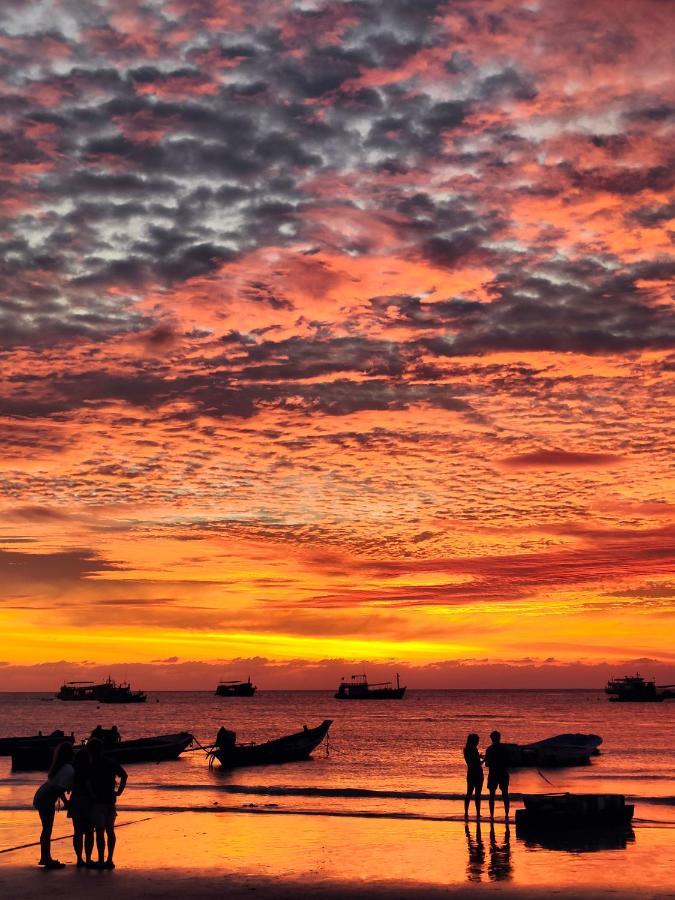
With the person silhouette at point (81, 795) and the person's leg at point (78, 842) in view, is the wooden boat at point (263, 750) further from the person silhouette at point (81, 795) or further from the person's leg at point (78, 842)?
the person silhouette at point (81, 795)

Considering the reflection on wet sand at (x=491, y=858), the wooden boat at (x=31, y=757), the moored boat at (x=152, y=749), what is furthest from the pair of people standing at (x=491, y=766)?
the moored boat at (x=152, y=749)

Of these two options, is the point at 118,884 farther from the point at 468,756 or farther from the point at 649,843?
the point at 649,843

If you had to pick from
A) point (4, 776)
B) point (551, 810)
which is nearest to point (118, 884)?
point (551, 810)

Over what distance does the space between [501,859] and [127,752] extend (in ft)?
145

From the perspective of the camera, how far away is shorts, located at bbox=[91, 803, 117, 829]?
1753 centimetres

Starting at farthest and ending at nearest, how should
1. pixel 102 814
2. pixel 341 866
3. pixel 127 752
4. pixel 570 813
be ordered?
pixel 127 752, pixel 570 813, pixel 341 866, pixel 102 814

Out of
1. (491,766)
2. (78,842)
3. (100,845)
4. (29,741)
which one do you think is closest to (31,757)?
(29,741)

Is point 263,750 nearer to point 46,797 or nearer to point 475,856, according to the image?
point 475,856

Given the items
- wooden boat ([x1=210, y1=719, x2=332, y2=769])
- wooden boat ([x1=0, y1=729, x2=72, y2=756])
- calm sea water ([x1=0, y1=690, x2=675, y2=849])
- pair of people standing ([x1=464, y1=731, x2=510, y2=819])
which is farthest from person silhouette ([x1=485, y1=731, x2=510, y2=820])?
wooden boat ([x1=210, y1=719, x2=332, y2=769])

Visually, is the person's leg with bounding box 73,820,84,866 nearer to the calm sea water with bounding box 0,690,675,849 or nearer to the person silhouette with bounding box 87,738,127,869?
the person silhouette with bounding box 87,738,127,869

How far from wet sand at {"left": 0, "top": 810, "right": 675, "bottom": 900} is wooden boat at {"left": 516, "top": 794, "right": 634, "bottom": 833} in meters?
0.66

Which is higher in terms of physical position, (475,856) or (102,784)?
(102,784)

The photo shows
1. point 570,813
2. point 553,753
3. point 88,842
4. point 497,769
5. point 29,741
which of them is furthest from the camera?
point 553,753

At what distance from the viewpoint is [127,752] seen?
2384 inches
